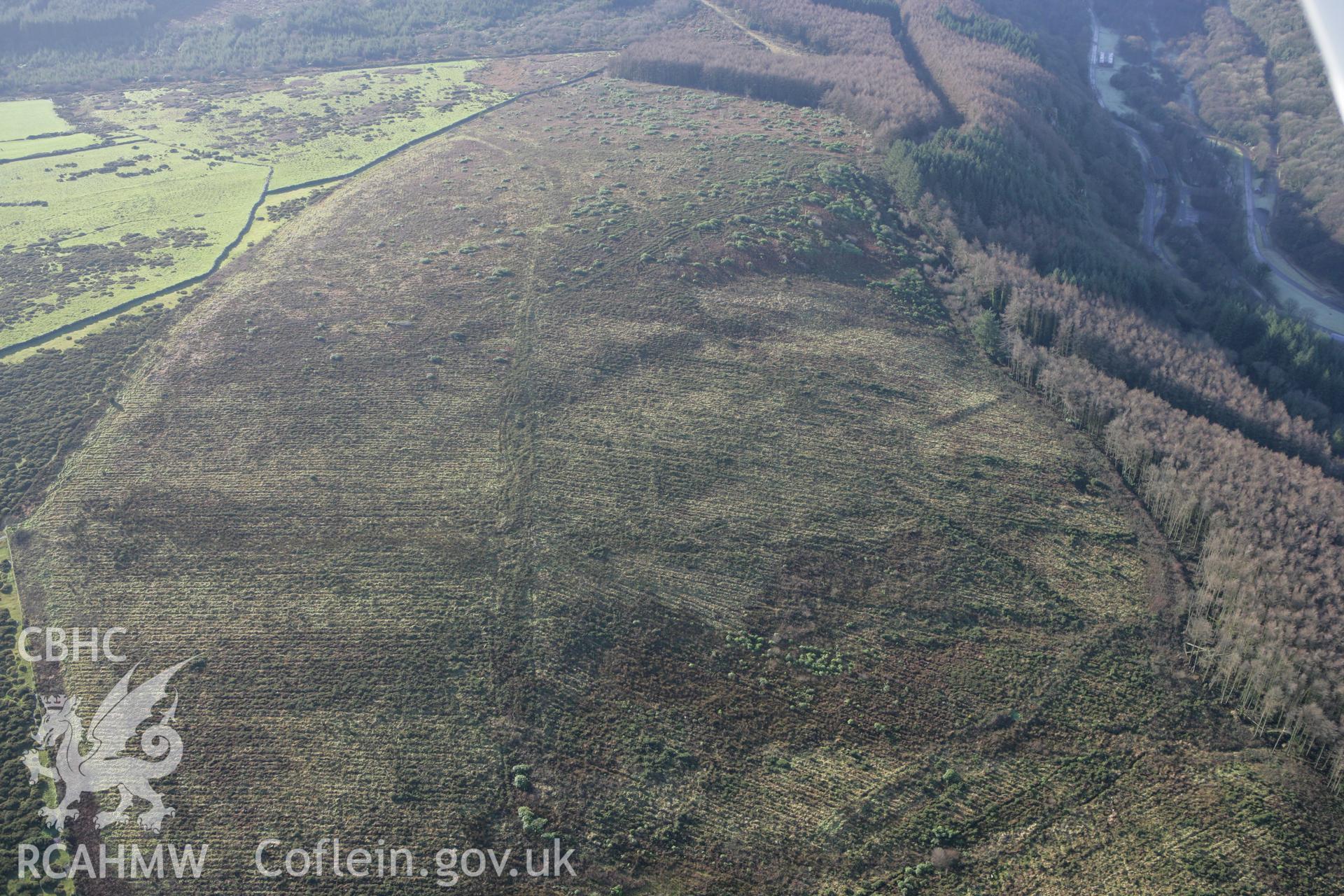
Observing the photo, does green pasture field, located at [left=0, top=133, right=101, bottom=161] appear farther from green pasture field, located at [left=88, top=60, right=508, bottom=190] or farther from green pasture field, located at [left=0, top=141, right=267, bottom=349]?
green pasture field, located at [left=88, top=60, right=508, bottom=190]

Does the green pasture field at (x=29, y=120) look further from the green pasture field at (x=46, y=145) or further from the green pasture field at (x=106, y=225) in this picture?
the green pasture field at (x=106, y=225)

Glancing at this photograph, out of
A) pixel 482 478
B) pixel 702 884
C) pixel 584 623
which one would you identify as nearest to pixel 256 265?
pixel 482 478

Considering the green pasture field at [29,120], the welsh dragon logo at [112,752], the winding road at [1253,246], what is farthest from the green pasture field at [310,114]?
the winding road at [1253,246]

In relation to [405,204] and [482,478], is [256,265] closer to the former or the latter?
[405,204]

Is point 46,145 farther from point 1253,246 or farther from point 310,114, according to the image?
point 1253,246

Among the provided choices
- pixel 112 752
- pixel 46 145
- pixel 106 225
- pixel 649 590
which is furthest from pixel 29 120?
pixel 649 590

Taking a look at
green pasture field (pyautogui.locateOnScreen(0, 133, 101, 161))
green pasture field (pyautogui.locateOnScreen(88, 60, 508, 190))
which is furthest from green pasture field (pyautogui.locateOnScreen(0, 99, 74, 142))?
green pasture field (pyautogui.locateOnScreen(88, 60, 508, 190))
